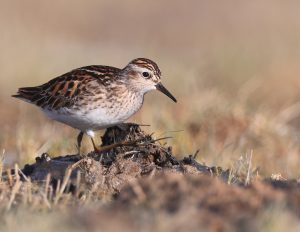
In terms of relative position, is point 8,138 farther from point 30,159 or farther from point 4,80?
point 4,80

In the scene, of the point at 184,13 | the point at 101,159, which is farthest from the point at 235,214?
the point at 184,13

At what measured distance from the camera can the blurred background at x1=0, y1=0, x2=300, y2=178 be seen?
10438 mm

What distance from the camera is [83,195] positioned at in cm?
646

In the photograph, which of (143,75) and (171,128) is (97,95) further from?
(171,128)

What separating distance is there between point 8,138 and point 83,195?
433cm

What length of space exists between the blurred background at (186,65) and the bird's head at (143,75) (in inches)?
21.3

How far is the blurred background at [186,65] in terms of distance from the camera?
10438 millimetres

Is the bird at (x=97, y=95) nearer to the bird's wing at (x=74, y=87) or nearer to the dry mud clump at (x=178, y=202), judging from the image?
the bird's wing at (x=74, y=87)

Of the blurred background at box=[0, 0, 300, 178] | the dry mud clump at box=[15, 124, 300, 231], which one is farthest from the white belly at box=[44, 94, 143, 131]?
the dry mud clump at box=[15, 124, 300, 231]

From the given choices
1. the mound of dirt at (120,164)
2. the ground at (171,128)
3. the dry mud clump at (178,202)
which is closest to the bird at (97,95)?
the mound of dirt at (120,164)

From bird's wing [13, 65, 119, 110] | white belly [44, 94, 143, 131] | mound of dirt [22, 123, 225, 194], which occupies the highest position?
bird's wing [13, 65, 119, 110]

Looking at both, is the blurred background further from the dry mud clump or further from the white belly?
the dry mud clump

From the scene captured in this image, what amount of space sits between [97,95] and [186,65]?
291 inches

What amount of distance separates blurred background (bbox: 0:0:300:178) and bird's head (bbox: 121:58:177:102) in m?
0.54
